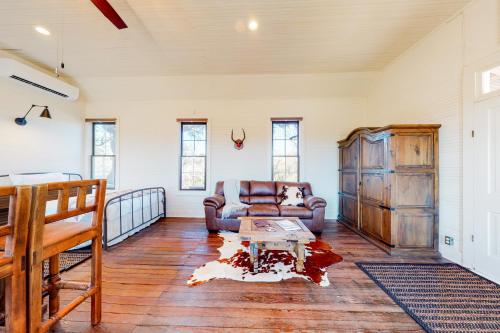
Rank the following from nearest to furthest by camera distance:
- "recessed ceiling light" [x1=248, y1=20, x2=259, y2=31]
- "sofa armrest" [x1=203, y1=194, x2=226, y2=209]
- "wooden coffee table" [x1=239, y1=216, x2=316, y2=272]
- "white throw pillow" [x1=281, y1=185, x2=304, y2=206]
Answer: "wooden coffee table" [x1=239, y1=216, x2=316, y2=272] → "recessed ceiling light" [x1=248, y1=20, x2=259, y2=31] → "sofa armrest" [x1=203, y1=194, x2=226, y2=209] → "white throw pillow" [x1=281, y1=185, x2=304, y2=206]

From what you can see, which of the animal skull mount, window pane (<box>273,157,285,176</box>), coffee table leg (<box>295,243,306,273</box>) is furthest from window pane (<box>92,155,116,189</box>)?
coffee table leg (<box>295,243,306,273</box>)

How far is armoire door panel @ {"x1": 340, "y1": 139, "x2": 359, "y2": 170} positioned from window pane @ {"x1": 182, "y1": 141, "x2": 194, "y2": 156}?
3.53 metres

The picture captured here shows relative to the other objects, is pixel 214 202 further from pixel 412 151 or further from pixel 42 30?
pixel 42 30

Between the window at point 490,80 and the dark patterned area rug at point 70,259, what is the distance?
17.6 ft

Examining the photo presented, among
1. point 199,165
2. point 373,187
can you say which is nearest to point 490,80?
point 373,187

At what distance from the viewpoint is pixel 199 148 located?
5234 mm

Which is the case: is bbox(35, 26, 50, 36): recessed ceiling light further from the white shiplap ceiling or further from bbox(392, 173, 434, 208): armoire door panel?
bbox(392, 173, 434, 208): armoire door panel

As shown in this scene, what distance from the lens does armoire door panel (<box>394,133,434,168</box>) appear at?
9.87 feet

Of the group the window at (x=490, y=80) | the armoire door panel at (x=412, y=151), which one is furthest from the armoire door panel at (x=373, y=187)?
the window at (x=490, y=80)

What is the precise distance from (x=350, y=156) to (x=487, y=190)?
2.04 metres

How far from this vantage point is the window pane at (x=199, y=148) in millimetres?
5227

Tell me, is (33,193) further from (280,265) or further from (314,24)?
(314,24)

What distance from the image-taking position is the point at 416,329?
1657 mm

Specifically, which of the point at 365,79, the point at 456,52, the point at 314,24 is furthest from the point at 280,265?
the point at 365,79
